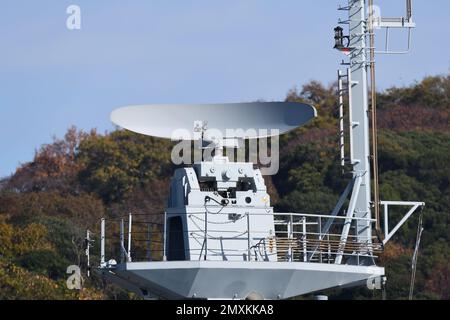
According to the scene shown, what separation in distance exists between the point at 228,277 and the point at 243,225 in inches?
79.8

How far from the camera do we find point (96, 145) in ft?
262

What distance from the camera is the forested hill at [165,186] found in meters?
61.5

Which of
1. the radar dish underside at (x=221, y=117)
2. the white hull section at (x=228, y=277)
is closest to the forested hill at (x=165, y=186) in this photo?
the radar dish underside at (x=221, y=117)

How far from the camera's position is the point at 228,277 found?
1282 inches

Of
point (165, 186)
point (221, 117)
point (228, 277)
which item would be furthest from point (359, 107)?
point (165, 186)

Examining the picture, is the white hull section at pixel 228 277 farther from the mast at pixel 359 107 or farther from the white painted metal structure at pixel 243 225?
the mast at pixel 359 107

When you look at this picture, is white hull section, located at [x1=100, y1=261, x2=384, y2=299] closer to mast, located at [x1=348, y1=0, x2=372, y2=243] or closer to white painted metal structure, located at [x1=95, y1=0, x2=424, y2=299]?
white painted metal structure, located at [x1=95, y1=0, x2=424, y2=299]

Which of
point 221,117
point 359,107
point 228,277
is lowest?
point 228,277

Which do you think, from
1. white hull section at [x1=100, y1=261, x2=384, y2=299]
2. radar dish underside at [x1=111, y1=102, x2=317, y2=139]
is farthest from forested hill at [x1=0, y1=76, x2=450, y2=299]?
white hull section at [x1=100, y1=261, x2=384, y2=299]

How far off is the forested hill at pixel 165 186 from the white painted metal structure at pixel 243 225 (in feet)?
73.9

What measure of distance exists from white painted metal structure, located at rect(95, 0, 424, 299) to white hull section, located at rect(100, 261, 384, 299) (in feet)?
0.07

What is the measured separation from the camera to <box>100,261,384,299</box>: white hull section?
106 feet

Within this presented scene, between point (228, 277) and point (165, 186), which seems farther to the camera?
point (165, 186)

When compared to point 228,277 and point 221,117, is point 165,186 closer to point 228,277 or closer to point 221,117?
point 221,117
